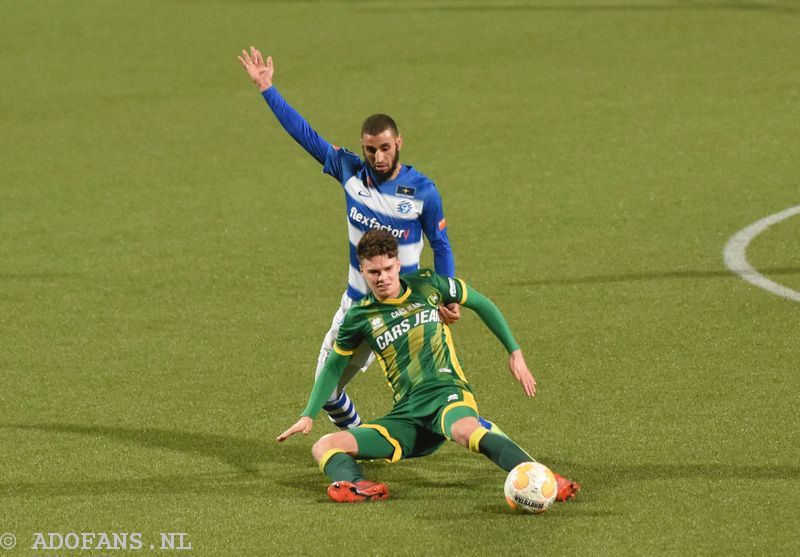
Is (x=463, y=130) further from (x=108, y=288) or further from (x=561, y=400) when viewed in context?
(x=561, y=400)

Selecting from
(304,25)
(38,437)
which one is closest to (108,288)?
(38,437)

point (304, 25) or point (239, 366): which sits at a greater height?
point (304, 25)

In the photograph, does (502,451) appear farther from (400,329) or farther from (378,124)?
(378,124)

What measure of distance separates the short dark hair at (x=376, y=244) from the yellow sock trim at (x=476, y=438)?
1055 mm

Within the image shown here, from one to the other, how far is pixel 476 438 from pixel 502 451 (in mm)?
155

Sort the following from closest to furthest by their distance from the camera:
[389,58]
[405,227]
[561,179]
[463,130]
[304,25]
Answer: [405,227] < [561,179] < [463,130] < [389,58] < [304,25]

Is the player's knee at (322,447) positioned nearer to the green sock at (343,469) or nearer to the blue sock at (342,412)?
the green sock at (343,469)

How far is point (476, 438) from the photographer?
26.2 ft

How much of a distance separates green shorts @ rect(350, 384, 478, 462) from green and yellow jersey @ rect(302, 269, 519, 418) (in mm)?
79

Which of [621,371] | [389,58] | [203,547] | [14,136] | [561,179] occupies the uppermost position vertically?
[389,58]

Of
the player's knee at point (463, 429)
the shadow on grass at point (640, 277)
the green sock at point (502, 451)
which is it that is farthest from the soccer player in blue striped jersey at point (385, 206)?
the shadow on grass at point (640, 277)

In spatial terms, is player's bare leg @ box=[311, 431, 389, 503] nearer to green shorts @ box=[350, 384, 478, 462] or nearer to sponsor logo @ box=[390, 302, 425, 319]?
green shorts @ box=[350, 384, 478, 462]

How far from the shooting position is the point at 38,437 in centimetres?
921

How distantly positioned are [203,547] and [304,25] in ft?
53.9
